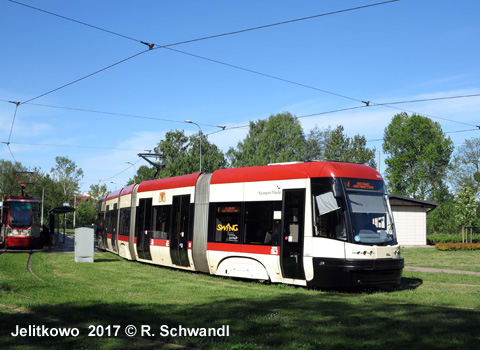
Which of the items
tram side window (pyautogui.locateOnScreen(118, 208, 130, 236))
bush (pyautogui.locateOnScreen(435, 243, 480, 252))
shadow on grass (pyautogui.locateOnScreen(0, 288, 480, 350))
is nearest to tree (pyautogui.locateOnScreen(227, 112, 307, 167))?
bush (pyautogui.locateOnScreen(435, 243, 480, 252))

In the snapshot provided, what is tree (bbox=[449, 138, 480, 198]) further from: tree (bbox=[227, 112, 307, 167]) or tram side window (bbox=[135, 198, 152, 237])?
tram side window (bbox=[135, 198, 152, 237])

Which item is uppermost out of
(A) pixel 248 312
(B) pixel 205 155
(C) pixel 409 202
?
(B) pixel 205 155

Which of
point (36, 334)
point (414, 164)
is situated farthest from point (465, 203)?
point (36, 334)

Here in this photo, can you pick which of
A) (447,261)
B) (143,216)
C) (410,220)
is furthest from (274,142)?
(143,216)

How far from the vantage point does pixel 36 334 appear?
7.79 m

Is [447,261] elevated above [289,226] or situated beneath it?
situated beneath

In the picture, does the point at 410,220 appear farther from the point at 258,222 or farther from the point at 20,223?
the point at 258,222

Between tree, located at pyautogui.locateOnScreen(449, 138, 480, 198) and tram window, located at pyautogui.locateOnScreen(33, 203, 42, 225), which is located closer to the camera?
tram window, located at pyautogui.locateOnScreen(33, 203, 42, 225)

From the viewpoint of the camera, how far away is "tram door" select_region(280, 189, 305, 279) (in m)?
13.9

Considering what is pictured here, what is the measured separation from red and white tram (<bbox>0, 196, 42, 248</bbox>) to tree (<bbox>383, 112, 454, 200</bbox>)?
53.7m

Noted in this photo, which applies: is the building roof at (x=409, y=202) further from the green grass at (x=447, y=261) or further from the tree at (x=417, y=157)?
the tree at (x=417, y=157)

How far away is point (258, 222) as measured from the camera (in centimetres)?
1526

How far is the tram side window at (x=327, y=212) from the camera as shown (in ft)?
43.3

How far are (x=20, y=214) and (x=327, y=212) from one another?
24429 mm
